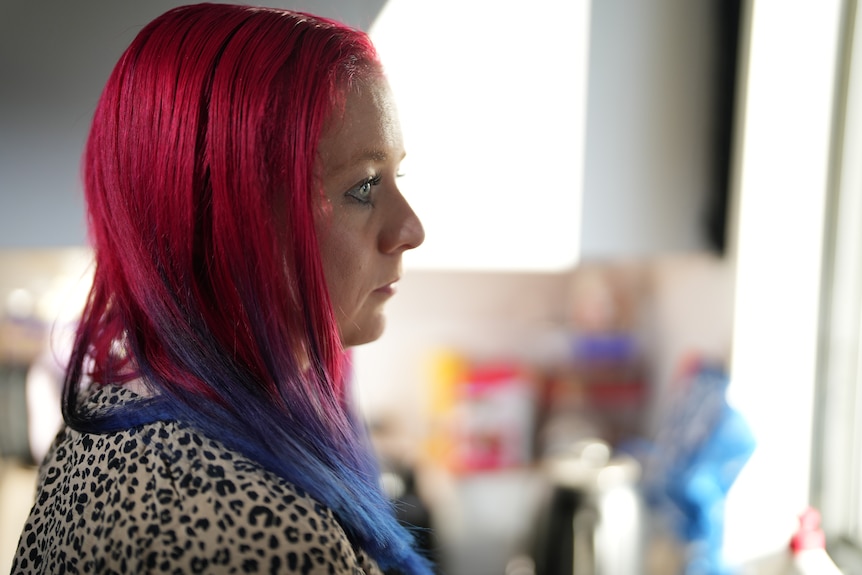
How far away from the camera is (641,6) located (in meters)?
1.20

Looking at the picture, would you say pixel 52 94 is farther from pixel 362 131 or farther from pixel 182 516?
pixel 182 516

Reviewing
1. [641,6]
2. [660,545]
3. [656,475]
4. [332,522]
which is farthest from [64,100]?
[660,545]

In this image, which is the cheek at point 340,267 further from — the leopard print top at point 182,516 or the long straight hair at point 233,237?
the leopard print top at point 182,516

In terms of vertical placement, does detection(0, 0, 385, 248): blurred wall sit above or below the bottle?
above

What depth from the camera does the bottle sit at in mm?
1043

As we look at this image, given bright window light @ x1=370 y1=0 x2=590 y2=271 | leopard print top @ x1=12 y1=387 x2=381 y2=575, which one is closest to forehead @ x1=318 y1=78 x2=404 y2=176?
leopard print top @ x1=12 y1=387 x2=381 y2=575

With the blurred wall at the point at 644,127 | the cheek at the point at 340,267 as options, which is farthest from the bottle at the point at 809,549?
the cheek at the point at 340,267

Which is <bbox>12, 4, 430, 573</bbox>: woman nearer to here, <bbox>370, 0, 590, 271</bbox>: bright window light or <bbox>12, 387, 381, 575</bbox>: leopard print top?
<bbox>12, 387, 381, 575</bbox>: leopard print top

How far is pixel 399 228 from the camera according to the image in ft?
2.27

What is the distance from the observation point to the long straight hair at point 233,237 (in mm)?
590

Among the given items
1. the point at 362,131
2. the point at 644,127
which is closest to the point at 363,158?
the point at 362,131

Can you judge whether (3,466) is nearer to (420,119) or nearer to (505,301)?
(420,119)

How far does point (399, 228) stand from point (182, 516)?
32 cm

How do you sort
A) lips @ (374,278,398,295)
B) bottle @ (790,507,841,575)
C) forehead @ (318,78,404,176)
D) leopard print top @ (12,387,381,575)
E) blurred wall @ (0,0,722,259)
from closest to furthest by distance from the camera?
1. leopard print top @ (12,387,381,575)
2. forehead @ (318,78,404,176)
3. lips @ (374,278,398,295)
4. bottle @ (790,507,841,575)
5. blurred wall @ (0,0,722,259)
